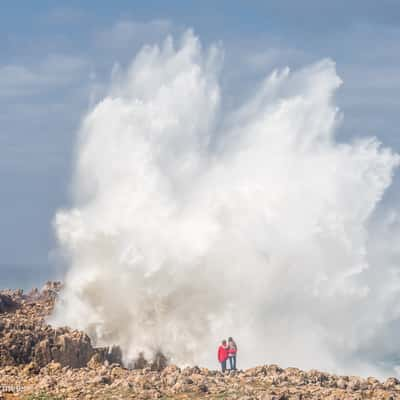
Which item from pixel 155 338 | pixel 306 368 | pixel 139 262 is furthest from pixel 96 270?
pixel 306 368

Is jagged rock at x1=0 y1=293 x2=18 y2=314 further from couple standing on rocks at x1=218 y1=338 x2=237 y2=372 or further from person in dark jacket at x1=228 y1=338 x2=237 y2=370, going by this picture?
person in dark jacket at x1=228 y1=338 x2=237 y2=370

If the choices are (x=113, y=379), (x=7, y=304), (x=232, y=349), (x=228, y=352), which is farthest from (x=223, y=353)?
(x=7, y=304)

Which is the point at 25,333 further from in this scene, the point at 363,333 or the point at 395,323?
the point at 395,323

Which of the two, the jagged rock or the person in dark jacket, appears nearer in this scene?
the person in dark jacket

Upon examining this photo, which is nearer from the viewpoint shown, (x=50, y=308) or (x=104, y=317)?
(x=104, y=317)

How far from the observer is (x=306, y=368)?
32688mm

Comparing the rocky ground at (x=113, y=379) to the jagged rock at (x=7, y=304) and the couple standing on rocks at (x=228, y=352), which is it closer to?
the couple standing on rocks at (x=228, y=352)

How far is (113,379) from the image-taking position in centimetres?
2320

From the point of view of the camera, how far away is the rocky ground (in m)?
21.4

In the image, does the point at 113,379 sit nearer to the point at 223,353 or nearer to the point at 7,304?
the point at 223,353

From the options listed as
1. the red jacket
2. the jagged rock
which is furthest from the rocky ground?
the jagged rock

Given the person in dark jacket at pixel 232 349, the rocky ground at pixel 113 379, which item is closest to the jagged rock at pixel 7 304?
the rocky ground at pixel 113 379

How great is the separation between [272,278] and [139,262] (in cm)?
634

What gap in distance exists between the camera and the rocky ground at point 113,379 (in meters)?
21.4
